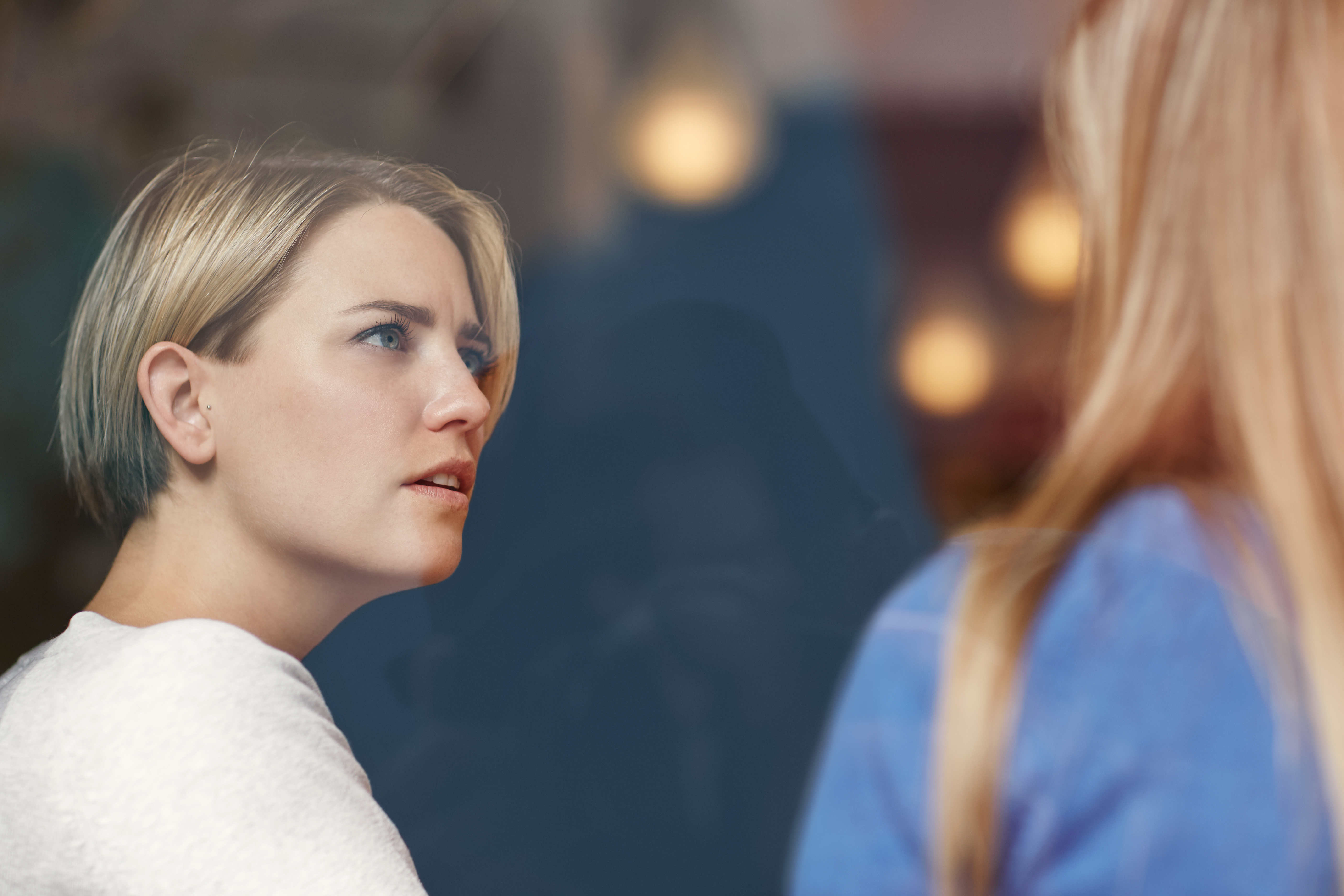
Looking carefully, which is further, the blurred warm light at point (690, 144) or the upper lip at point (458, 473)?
the blurred warm light at point (690, 144)

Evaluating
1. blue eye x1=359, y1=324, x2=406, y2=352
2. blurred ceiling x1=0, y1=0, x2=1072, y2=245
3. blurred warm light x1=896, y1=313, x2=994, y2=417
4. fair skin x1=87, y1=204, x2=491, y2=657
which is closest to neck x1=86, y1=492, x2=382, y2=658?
fair skin x1=87, y1=204, x2=491, y2=657

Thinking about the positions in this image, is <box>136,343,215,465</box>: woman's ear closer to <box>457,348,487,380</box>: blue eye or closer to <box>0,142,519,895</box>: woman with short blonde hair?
<box>0,142,519,895</box>: woman with short blonde hair

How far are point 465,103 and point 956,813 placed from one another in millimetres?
547

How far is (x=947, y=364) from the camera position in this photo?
0.77 metres

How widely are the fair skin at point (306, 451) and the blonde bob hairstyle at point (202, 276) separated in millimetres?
11

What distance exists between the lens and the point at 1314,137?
0.44 m

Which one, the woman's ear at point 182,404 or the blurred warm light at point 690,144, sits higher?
the blurred warm light at point 690,144

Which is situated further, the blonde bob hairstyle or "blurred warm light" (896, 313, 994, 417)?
"blurred warm light" (896, 313, 994, 417)

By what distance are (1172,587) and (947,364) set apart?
364 mm

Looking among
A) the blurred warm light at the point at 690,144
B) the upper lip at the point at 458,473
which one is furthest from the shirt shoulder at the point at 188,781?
the blurred warm light at the point at 690,144

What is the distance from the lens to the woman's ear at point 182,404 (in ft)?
1.46

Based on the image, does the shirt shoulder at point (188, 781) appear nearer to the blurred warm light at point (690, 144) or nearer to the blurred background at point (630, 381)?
the blurred background at point (630, 381)

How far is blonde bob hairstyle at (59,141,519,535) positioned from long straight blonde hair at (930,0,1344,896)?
296 mm

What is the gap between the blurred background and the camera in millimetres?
511
